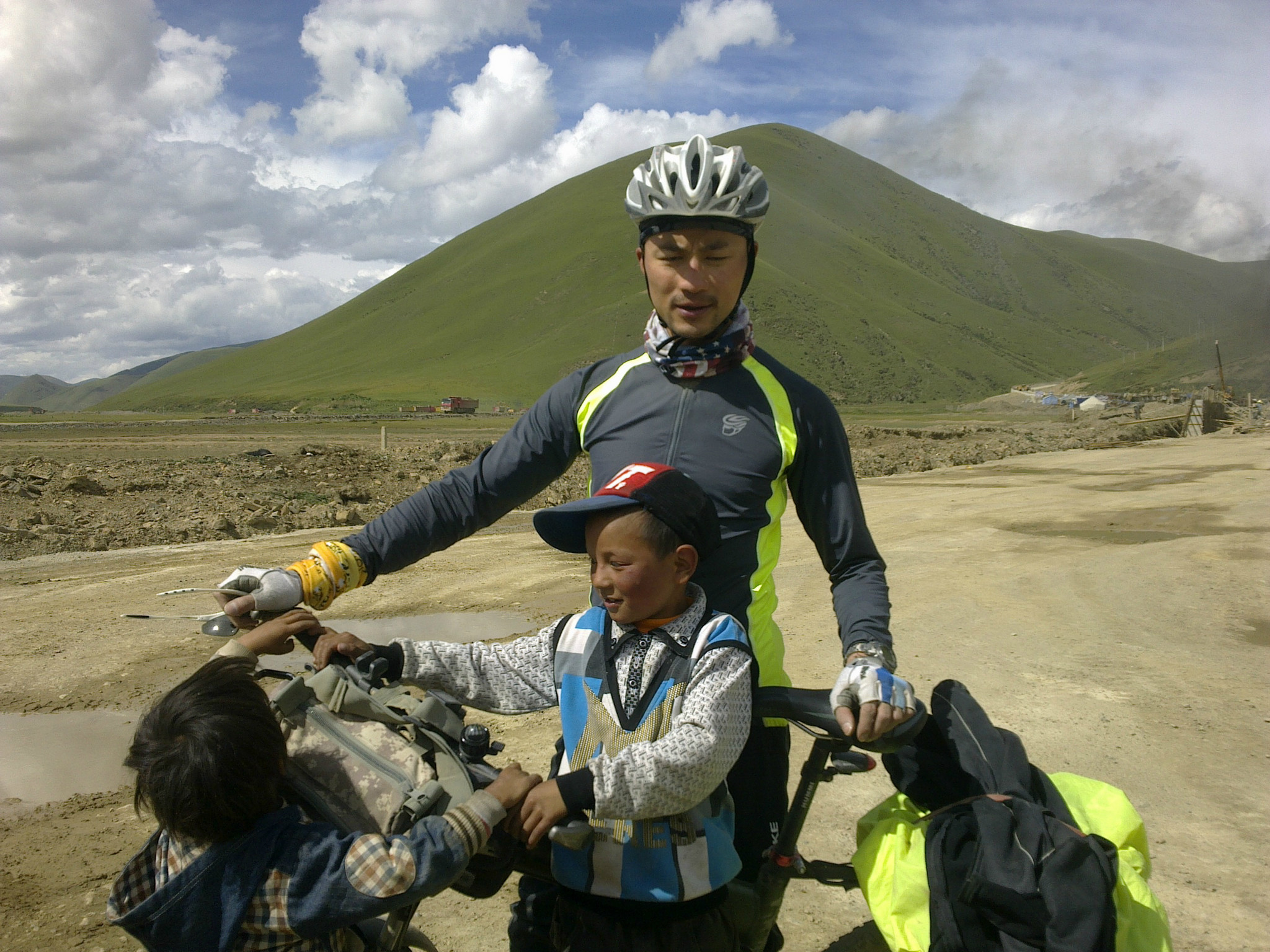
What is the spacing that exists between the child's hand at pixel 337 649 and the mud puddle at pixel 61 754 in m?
2.96

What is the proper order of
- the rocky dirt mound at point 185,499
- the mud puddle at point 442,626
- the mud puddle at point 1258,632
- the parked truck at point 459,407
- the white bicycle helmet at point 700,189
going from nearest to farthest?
the white bicycle helmet at point 700,189
the mud puddle at point 1258,632
the mud puddle at point 442,626
the rocky dirt mound at point 185,499
the parked truck at point 459,407

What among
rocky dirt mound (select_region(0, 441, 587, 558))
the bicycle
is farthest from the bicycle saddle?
rocky dirt mound (select_region(0, 441, 587, 558))

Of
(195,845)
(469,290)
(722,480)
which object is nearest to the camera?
(195,845)

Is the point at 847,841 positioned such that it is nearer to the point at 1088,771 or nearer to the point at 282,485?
the point at 1088,771

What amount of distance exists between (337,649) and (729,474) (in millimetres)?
1034

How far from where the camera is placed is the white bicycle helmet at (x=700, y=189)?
A: 7.66 feet

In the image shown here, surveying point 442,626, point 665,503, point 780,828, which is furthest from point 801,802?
point 442,626

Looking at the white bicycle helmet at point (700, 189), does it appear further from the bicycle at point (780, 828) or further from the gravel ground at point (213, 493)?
the gravel ground at point (213, 493)

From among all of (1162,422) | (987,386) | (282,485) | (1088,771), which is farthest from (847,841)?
(987,386)

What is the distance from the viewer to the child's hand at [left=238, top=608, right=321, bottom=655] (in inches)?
81.0

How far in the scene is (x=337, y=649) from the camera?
2.11 meters

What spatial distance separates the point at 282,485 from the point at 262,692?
15.3 metres

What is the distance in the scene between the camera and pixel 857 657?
2053 mm

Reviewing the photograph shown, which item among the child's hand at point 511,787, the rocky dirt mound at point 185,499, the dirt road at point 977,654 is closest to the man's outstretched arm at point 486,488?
the child's hand at point 511,787
